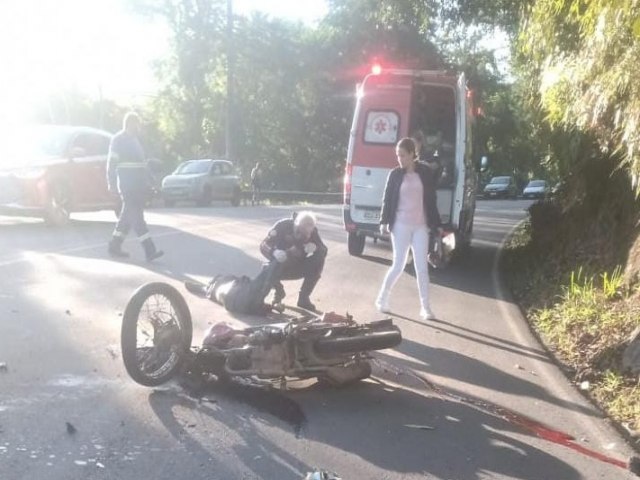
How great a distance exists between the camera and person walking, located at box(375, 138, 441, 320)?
8461 mm

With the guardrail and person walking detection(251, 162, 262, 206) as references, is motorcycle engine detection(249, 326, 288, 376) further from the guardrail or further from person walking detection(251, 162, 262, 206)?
the guardrail

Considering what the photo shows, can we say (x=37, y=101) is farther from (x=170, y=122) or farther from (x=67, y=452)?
(x=67, y=452)

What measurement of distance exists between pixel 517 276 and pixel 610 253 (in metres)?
2.21

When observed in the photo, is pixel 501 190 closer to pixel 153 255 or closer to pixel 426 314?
pixel 153 255

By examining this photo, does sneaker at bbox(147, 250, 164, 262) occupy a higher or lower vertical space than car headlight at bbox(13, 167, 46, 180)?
lower

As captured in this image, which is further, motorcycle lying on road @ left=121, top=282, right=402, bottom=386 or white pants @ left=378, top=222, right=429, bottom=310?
white pants @ left=378, top=222, right=429, bottom=310

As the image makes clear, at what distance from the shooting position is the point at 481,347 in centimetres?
758

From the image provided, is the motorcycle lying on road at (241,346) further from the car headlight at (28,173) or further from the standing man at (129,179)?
the car headlight at (28,173)

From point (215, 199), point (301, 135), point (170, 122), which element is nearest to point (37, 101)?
point (170, 122)

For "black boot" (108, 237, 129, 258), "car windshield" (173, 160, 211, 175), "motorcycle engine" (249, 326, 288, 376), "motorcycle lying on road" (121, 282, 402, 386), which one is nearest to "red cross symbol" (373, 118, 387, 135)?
"black boot" (108, 237, 129, 258)

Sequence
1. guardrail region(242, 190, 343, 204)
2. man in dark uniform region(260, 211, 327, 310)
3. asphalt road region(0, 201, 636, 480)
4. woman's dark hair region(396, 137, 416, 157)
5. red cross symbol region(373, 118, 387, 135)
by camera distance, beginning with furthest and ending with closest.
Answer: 1. guardrail region(242, 190, 343, 204)
2. red cross symbol region(373, 118, 387, 135)
3. woman's dark hair region(396, 137, 416, 157)
4. man in dark uniform region(260, 211, 327, 310)
5. asphalt road region(0, 201, 636, 480)

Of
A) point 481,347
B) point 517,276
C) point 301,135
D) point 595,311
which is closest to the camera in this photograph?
point 481,347

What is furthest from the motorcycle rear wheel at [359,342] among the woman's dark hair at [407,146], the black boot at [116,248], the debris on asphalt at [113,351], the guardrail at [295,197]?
the guardrail at [295,197]

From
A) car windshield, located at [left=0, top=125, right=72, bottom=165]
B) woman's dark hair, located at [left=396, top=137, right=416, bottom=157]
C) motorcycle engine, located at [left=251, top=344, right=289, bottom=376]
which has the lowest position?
motorcycle engine, located at [left=251, top=344, right=289, bottom=376]
